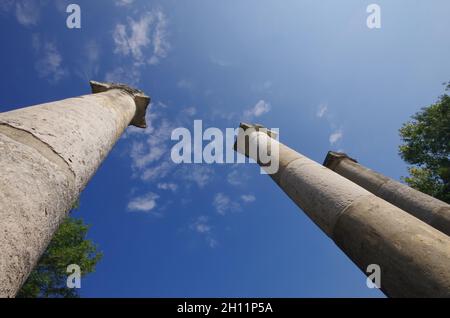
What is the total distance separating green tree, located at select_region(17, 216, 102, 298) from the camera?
603 inches

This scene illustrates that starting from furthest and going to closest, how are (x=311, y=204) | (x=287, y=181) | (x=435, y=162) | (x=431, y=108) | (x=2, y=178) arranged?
(x=431, y=108) < (x=435, y=162) < (x=287, y=181) < (x=311, y=204) < (x=2, y=178)

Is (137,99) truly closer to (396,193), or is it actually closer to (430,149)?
(396,193)

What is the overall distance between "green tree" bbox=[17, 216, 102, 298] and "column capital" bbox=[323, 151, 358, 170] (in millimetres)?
13674

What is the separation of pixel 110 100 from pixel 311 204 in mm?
4202

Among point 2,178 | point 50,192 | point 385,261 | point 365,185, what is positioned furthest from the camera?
point 365,185

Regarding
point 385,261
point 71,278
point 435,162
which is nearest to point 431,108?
point 435,162

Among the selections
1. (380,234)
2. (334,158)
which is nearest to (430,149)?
(334,158)

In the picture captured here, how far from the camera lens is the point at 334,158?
11156 mm

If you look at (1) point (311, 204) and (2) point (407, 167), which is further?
(2) point (407, 167)

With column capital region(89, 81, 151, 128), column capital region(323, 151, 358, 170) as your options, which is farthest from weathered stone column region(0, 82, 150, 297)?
column capital region(323, 151, 358, 170)

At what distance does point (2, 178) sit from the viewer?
233 cm

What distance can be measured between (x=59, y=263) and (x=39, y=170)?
16.2 metres
